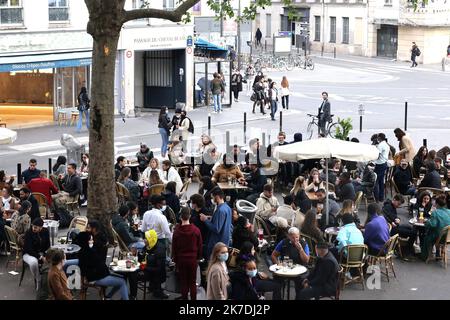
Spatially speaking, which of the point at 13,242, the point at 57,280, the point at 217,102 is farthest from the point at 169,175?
the point at 217,102

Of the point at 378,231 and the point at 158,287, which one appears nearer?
the point at 158,287

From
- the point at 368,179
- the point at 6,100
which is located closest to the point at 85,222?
the point at 368,179

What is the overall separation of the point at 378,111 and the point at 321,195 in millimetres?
21896

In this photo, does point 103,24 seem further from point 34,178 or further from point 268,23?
point 268,23

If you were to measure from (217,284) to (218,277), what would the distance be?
10 cm

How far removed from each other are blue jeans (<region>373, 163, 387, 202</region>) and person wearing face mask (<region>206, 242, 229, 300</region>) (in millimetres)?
9638

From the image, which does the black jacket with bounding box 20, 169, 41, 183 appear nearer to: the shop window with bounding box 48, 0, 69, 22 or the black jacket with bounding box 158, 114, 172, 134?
the black jacket with bounding box 158, 114, 172, 134

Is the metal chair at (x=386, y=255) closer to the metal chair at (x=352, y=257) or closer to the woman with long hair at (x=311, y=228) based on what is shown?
the metal chair at (x=352, y=257)

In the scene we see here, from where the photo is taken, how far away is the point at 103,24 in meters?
17.7

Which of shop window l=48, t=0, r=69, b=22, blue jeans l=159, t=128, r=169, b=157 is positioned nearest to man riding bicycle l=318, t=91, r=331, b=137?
blue jeans l=159, t=128, r=169, b=157

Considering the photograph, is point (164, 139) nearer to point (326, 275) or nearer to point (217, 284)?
point (326, 275)

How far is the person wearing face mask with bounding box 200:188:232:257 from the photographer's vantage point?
636 inches

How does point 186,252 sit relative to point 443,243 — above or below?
above

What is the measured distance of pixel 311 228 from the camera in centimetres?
1675
